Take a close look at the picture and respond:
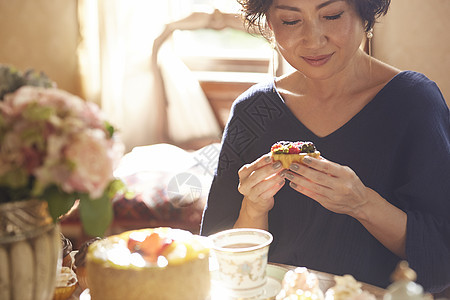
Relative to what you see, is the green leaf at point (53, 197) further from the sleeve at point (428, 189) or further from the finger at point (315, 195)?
the sleeve at point (428, 189)

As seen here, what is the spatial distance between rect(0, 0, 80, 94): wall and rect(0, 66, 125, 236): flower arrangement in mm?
3403

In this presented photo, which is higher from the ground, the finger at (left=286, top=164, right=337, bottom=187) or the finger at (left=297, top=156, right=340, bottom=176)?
the finger at (left=297, top=156, right=340, bottom=176)

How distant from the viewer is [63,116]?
0.82 metres

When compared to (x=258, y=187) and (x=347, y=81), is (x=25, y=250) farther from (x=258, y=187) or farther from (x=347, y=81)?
(x=347, y=81)

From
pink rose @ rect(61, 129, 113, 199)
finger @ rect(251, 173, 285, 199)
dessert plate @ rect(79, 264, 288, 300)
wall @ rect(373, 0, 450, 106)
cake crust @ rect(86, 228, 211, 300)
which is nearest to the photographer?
pink rose @ rect(61, 129, 113, 199)

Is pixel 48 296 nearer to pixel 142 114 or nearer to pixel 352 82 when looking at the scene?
pixel 352 82

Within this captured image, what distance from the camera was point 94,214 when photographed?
0.86 meters

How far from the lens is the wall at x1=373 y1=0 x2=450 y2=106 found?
3.18 metres

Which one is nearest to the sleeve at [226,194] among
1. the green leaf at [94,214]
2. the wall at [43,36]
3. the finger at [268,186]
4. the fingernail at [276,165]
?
the finger at [268,186]

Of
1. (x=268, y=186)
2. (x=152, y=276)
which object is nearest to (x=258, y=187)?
(x=268, y=186)

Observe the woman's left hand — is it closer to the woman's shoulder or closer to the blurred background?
the woman's shoulder

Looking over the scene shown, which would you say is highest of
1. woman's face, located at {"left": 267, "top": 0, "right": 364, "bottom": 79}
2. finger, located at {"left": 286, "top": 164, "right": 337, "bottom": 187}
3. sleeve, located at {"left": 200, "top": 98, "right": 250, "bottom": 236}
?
woman's face, located at {"left": 267, "top": 0, "right": 364, "bottom": 79}

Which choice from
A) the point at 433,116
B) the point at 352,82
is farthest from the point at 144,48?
the point at 433,116

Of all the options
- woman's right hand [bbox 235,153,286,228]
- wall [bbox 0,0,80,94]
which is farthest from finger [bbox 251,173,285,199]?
wall [bbox 0,0,80,94]
